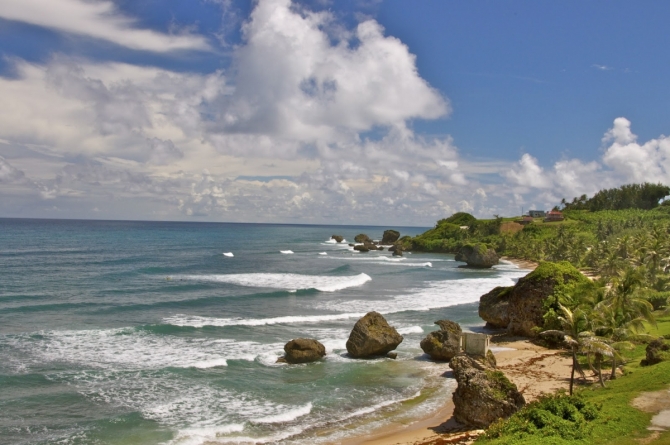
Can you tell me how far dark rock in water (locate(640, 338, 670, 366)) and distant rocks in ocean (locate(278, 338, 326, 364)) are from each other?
52.6 feet

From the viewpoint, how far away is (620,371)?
79.7 ft

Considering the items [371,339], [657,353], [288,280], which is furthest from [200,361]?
[288,280]

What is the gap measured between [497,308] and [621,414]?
1949 cm

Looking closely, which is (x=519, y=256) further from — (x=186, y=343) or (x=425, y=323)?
(x=186, y=343)

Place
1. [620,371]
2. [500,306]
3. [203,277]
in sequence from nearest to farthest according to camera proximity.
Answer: [620,371]
[500,306]
[203,277]

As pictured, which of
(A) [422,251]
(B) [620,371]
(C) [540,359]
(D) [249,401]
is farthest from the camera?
(A) [422,251]

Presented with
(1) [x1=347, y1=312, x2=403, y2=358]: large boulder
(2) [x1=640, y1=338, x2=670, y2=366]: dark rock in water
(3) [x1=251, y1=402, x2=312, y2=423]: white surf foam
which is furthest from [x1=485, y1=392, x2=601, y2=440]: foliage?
(1) [x1=347, y1=312, x2=403, y2=358]: large boulder

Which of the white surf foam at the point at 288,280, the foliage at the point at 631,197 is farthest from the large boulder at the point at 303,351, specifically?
the foliage at the point at 631,197

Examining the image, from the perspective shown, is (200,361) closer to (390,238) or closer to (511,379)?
(511,379)

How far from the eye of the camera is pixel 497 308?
35406 mm

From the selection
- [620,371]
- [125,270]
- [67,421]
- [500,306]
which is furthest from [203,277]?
[620,371]

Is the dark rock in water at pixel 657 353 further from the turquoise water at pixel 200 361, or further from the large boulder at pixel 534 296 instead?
the turquoise water at pixel 200 361

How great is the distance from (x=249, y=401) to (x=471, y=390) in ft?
31.9

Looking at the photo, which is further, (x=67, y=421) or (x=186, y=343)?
(x=186, y=343)
